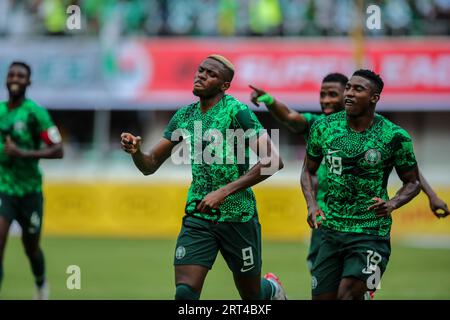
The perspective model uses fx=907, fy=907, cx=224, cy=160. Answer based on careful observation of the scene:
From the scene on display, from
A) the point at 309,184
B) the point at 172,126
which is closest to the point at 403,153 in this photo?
the point at 309,184

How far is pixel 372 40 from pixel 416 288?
48.4 ft

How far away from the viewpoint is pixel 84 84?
27969 mm

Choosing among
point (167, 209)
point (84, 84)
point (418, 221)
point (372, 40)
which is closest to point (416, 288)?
point (418, 221)

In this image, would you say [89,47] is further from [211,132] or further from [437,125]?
[211,132]

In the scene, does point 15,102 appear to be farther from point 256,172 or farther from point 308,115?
point 256,172

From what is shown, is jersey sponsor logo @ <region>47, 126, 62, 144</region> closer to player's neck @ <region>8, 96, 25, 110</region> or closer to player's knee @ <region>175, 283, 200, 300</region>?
player's neck @ <region>8, 96, 25, 110</region>

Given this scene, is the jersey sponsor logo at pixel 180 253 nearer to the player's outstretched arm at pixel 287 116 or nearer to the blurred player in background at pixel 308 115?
the blurred player in background at pixel 308 115

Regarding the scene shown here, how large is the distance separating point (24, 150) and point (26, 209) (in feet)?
2.43

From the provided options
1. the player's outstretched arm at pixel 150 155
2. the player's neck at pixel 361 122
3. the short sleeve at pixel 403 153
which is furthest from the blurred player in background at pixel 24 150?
the short sleeve at pixel 403 153

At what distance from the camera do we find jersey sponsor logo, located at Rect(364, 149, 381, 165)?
7723 mm

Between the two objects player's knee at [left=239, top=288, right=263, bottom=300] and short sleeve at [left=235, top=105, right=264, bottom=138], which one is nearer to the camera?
short sleeve at [left=235, top=105, right=264, bottom=138]

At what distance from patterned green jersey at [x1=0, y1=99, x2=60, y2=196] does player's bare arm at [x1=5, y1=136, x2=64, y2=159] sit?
0.11m

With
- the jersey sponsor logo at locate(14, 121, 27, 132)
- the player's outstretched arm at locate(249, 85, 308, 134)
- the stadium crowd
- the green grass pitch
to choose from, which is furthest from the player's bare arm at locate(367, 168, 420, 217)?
the stadium crowd

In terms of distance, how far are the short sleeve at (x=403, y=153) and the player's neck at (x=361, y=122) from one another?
0.28 meters
